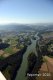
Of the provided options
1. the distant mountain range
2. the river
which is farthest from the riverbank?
the distant mountain range

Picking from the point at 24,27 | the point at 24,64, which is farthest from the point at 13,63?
the point at 24,27

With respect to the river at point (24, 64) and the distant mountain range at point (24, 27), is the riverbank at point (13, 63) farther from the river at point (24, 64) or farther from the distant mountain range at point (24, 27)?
the distant mountain range at point (24, 27)

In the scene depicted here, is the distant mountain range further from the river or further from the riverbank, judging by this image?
the riverbank

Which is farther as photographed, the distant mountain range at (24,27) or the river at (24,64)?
the distant mountain range at (24,27)

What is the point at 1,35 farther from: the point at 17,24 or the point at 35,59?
the point at 35,59

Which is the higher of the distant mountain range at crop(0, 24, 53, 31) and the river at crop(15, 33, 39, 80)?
the distant mountain range at crop(0, 24, 53, 31)

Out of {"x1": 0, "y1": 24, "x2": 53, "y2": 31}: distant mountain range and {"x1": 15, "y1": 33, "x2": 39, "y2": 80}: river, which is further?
{"x1": 0, "y1": 24, "x2": 53, "y2": 31}: distant mountain range

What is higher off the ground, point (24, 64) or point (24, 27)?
point (24, 27)

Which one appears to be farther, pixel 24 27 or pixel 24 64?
pixel 24 27

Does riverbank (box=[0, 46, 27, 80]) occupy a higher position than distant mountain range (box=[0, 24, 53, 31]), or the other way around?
distant mountain range (box=[0, 24, 53, 31])

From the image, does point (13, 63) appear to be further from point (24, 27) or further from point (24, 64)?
point (24, 27)

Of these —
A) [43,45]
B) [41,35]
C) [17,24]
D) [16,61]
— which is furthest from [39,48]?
[17,24]

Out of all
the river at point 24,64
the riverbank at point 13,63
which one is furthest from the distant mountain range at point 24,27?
the riverbank at point 13,63
